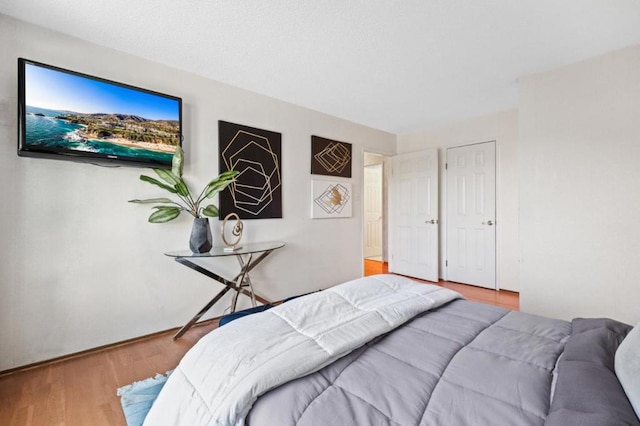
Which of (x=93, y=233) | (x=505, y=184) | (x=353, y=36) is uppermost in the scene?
(x=353, y=36)

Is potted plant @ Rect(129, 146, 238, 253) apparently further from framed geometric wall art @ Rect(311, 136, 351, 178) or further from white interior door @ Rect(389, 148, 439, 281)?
white interior door @ Rect(389, 148, 439, 281)

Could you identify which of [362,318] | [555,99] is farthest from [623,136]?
[362,318]

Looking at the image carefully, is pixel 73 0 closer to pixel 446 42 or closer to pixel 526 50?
pixel 446 42

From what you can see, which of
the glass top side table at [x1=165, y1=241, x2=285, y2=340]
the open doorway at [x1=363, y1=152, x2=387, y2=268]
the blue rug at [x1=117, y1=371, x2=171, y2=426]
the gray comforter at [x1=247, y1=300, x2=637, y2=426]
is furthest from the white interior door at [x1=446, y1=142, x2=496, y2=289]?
the blue rug at [x1=117, y1=371, x2=171, y2=426]

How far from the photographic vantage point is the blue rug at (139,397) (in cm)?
156

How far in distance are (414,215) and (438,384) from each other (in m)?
3.86

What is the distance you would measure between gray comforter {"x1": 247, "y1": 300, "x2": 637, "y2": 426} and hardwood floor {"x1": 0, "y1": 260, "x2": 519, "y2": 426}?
4.31 feet

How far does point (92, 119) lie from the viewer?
2162 mm

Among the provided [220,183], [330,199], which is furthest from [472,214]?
[220,183]

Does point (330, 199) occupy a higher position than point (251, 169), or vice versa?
point (251, 169)

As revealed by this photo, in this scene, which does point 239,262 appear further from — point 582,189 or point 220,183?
point 582,189

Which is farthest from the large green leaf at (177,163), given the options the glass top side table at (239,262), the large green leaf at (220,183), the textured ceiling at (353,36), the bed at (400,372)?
the bed at (400,372)

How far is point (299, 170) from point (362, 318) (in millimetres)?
2564

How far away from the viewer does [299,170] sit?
3.60 metres
